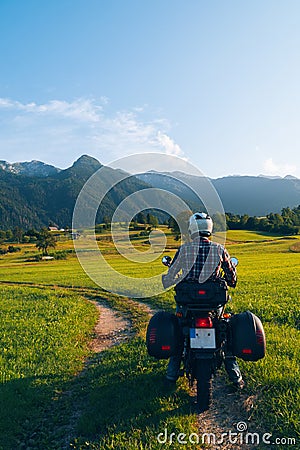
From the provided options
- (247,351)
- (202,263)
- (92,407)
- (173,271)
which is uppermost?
(202,263)

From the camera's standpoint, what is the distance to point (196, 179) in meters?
9.08

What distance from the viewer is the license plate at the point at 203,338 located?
658cm

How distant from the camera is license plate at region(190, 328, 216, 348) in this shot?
658 centimetres

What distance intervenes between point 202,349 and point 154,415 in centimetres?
136

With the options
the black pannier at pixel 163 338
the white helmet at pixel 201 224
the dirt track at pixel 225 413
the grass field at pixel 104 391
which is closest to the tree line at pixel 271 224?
the grass field at pixel 104 391

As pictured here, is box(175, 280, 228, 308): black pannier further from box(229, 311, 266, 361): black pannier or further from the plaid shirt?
box(229, 311, 266, 361): black pannier

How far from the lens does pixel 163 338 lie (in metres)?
6.97

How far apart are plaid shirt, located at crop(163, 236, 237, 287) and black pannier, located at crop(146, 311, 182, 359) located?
953mm

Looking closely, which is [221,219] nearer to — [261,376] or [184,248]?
[184,248]

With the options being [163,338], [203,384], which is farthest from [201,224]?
[203,384]

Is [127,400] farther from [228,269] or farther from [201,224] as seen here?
[201,224]

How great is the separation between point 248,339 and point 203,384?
1144 mm

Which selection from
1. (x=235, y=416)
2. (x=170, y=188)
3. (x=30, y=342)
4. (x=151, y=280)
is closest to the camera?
(x=235, y=416)

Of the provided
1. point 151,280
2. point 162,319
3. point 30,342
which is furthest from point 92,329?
point 151,280
